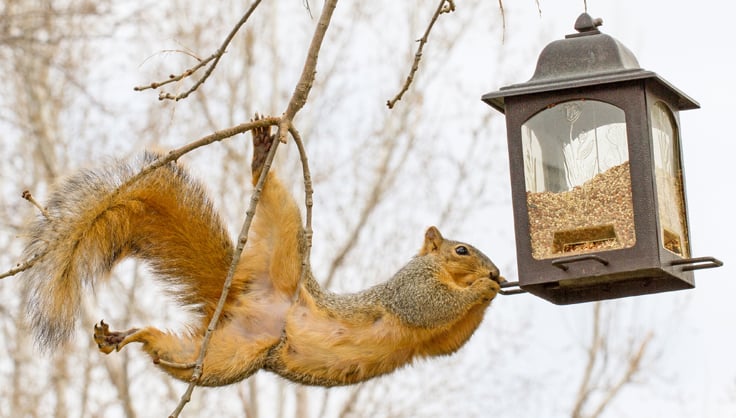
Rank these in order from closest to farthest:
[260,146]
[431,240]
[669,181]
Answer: [669,181] → [260,146] → [431,240]

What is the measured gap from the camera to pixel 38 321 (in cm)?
400

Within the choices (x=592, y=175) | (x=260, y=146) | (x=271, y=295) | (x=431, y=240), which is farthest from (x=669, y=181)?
(x=271, y=295)

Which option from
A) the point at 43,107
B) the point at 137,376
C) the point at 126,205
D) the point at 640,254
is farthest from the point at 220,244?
the point at 43,107

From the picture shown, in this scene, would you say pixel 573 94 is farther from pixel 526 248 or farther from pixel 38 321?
pixel 38 321

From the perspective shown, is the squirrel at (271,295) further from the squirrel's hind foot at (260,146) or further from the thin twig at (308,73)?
the thin twig at (308,73)

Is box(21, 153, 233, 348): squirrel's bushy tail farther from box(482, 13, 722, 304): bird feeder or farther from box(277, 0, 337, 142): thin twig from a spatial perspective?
box(482, 13, 722, 304): bird feeder

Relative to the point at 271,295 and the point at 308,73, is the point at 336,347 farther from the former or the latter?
the point at 308,73

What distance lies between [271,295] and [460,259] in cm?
62

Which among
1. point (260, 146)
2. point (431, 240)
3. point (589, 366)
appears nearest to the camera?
point (260, 146)

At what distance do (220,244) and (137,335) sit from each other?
490 mm

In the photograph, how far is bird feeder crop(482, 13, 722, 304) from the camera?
12.0 feet

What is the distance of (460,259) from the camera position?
4617mm

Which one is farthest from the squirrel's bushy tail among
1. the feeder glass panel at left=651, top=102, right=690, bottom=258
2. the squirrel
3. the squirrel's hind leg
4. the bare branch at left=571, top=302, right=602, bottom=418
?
the bare branch at left=571, top=302, right=602, bottom=418

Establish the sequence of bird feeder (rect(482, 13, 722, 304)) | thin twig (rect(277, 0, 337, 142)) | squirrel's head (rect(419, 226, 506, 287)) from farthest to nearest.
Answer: squirrel's head (rect(419, 226, 506, 287)), bird feeder (rect(482, 13, 722, 304)), thin twig (rect(277, 0, 337, 142))
